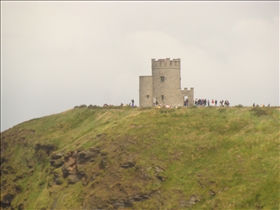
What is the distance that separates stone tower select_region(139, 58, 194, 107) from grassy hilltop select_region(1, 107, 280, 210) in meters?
5.75

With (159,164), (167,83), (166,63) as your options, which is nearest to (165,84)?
(167,83)

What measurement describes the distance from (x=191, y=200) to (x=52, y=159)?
2868 centimetres

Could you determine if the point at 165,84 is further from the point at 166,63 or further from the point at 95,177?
the point at 95,177

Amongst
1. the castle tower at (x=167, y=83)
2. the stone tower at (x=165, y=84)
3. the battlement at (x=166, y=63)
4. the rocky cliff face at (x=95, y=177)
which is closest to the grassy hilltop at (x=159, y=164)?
the rocky cliff face at (x=95, y=177)

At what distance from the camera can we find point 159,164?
2830 inches

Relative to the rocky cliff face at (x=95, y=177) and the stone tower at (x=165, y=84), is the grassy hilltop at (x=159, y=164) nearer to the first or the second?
the rocky cliff face at (x=95, y=177)

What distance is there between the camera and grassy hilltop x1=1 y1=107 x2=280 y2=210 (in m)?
65.4

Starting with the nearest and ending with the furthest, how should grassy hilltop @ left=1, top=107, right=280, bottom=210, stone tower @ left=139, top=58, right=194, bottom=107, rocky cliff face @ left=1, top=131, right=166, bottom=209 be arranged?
grassy hilltop @ left=1, top=107, right=280, bottom=210, rocky cliff face @ left=1, top=131, right=166, bottom=209, stone tower @ left=139, top=58, right=194, bottom=107

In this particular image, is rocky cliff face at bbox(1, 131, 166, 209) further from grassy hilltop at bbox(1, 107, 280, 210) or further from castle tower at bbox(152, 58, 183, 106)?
castle tower at bbox(152, 58, 183, 106)

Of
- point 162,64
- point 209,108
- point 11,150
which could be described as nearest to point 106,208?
point 209,108

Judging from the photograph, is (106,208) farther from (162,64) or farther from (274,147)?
(162,64)

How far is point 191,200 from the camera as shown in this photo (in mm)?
65312

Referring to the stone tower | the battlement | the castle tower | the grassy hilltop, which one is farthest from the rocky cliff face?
the battlement

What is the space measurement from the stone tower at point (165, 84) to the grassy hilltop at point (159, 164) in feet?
18.9
